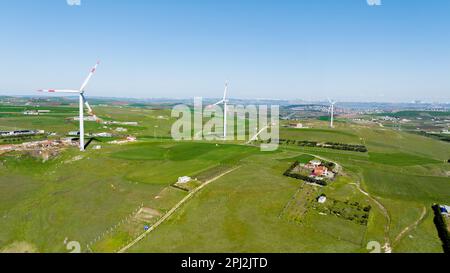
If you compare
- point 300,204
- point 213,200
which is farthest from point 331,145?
point 213,200

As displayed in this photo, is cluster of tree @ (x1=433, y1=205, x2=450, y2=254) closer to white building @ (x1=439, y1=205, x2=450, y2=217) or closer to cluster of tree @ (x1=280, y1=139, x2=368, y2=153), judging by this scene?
white building @ (x1=439, y1=205, x2=450, y2=217)

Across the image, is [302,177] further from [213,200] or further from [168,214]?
[168,214]

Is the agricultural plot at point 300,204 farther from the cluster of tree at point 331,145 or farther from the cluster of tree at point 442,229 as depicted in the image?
the cluster of tree at point 331,145

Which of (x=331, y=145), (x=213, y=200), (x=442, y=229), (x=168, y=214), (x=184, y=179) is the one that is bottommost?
(x=168, y=214)

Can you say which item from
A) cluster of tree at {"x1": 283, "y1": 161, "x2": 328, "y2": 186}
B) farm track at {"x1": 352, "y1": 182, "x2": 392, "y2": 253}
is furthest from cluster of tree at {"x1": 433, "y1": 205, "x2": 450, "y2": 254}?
cluster of tree at {"x1": 283, "y1": 161, "x2": 328, "y2": 186}

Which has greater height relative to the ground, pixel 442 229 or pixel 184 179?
pixel 184 179
